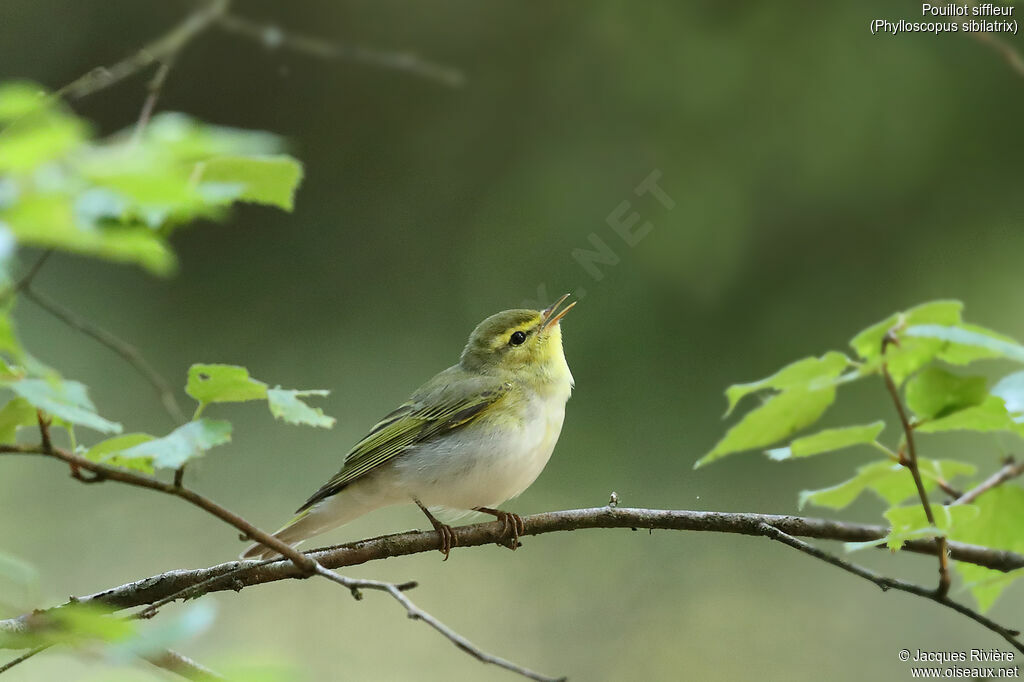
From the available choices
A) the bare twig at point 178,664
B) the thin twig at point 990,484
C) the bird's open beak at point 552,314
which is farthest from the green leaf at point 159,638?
the bird's open beak at point 552,314

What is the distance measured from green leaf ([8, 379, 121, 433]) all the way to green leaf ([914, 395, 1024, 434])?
1393 millimetres

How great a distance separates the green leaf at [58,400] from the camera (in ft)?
3.91

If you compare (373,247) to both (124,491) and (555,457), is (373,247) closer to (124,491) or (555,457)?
(555,457)

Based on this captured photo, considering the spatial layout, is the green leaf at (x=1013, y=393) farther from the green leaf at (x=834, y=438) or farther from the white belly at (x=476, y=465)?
the white belly at (x=476, y=465)

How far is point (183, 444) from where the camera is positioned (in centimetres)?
138

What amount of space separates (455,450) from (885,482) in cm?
148

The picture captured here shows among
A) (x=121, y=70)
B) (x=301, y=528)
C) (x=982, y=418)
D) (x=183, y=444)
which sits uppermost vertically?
(x=121, y=70)

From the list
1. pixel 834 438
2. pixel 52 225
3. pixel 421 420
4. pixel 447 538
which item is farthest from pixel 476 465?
pixel 52 225

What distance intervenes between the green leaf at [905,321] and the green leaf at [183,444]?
104 cm

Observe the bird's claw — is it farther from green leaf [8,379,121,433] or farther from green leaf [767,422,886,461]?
green leaf [8,379,121,433]

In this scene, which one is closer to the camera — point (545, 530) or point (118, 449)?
point (118, 449)

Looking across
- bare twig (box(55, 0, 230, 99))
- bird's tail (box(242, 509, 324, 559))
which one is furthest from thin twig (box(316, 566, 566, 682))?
bird's tail (box(242, 509, 324, 559))

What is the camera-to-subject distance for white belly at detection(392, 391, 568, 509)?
3.08 m

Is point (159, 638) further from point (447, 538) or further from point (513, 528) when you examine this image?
point (513, 528)
